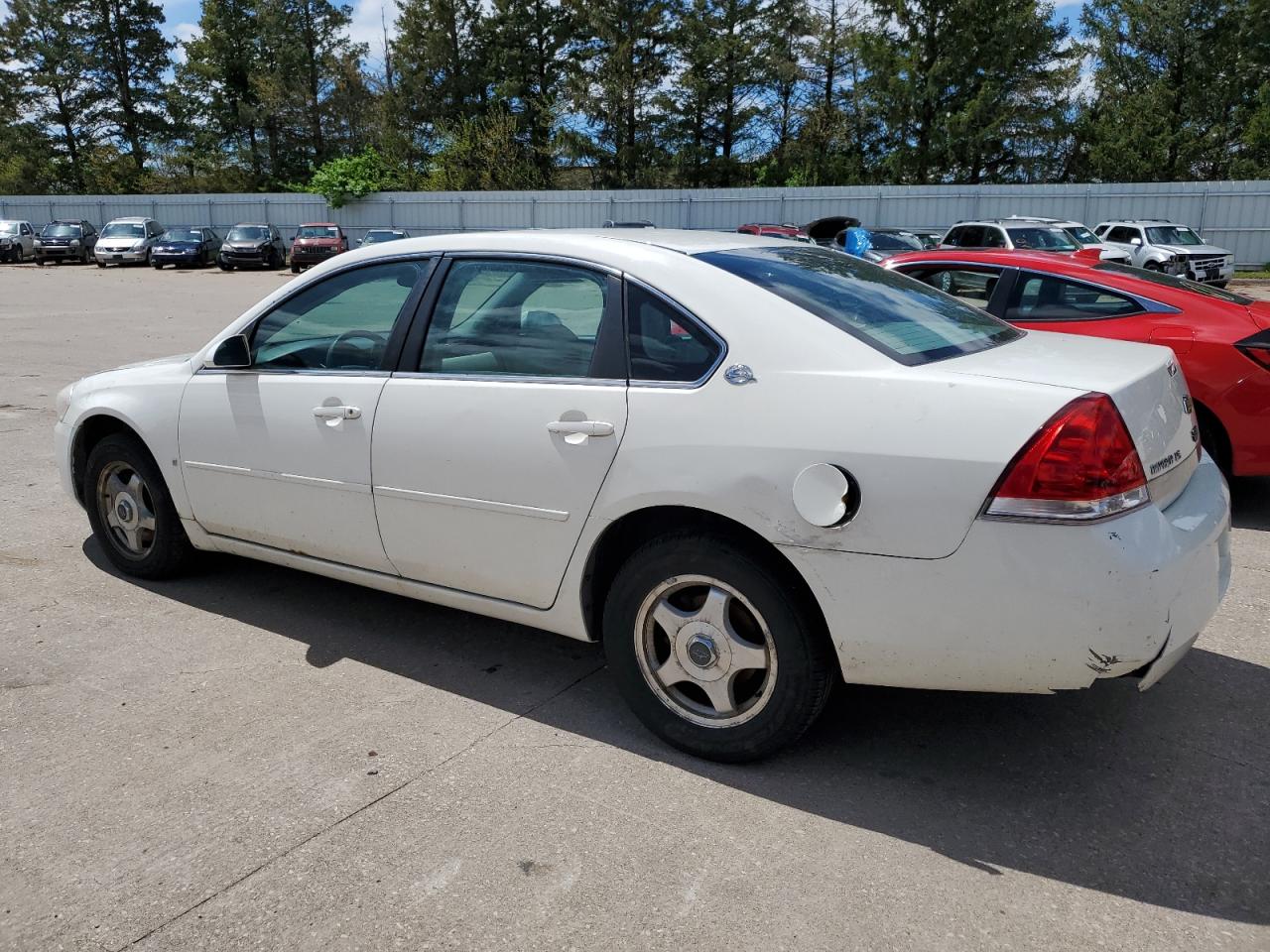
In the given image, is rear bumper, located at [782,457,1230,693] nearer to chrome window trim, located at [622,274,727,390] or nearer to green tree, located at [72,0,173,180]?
chrome window trim, located at [622,274,727,390]

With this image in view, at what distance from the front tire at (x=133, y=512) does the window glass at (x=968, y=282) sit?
456cm

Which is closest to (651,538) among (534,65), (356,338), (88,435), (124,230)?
(356,338)

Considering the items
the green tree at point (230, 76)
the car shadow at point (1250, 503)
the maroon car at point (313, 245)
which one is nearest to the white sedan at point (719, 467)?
the car shadow at point (1250, 503)

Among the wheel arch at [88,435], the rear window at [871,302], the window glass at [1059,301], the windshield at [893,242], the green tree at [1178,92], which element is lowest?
the wheel arch at [88,435]

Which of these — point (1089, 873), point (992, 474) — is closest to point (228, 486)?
point (992, 474)

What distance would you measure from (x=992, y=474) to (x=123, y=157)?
68820 mm

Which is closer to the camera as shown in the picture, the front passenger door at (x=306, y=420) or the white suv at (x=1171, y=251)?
the front passenger door at (x=306, y=420)

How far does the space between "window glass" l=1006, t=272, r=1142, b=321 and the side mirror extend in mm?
4483

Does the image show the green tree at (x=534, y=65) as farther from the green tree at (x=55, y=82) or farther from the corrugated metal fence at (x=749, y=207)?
the green tree at (x=55, y=82)

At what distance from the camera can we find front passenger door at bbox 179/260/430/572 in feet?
12.3

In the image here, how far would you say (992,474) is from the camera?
2605 mm

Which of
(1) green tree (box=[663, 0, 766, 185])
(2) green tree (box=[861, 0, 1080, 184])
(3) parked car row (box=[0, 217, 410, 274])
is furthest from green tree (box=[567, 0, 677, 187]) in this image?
(3) parked car row (box=[0, 217, 410, 274])

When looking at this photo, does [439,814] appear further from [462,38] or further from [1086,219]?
[462,38]

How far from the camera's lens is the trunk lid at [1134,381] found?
109 inches
